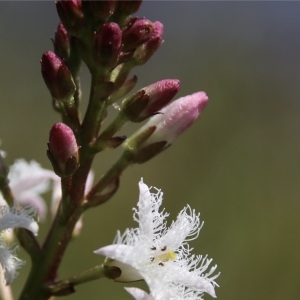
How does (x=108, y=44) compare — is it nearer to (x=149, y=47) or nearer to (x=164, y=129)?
(x=149, y=47)

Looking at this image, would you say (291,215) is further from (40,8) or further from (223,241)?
(40,8)

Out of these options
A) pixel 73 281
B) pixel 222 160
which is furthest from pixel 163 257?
pixel 222 160

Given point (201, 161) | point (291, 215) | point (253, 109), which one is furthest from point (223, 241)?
point (253, 109)

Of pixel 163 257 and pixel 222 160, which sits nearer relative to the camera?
pixel 163 257

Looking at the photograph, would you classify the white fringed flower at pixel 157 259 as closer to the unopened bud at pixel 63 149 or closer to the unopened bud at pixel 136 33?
the unopened bud at pixel 63 149

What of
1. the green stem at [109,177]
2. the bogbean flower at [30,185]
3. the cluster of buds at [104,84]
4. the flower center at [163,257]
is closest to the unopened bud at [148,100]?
the cluster of buds at [104,84]

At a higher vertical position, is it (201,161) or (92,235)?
(201,161)
